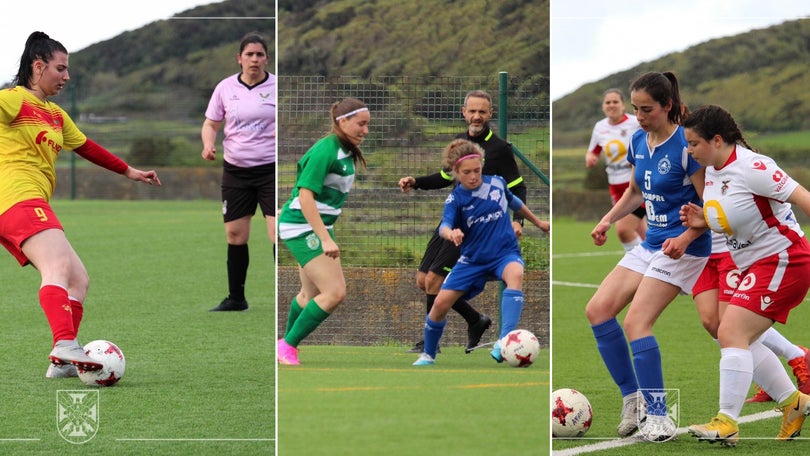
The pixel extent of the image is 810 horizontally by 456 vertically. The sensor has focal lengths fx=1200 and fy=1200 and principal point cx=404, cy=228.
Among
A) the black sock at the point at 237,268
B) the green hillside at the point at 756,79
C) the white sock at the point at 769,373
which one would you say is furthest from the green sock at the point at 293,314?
the green hillside at the point at 756,79

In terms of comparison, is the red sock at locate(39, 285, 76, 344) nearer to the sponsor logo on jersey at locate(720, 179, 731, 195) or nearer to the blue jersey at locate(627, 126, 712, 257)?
the blue jersey at locate(627, 126, 712, 257)

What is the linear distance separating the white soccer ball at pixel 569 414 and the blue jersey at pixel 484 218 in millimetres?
573

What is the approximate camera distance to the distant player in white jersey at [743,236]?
14.1 ft

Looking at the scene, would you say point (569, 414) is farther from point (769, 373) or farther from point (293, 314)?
point (293, 314)

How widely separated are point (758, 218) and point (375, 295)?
1435 mm

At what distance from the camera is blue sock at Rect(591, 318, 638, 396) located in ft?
15.4

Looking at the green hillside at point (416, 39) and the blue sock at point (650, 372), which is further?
the blue sock at point (650, 372)

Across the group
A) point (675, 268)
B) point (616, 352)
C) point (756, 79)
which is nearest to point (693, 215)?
point (675, 268)

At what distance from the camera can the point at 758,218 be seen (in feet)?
14.5

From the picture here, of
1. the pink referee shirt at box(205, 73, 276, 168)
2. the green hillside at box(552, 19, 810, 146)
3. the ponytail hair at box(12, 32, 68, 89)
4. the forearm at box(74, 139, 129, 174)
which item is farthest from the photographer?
the green hillside at box(552, 19, 810, 146)

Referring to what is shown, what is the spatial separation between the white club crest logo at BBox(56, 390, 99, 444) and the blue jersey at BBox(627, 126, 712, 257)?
2.27m

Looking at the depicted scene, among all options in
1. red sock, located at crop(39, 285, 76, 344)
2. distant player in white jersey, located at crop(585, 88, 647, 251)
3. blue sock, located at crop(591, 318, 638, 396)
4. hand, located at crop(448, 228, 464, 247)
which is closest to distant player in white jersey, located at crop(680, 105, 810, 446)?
blue sock, located at crop(591, 318, 638, 396)

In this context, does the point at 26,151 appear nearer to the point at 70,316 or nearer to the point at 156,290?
the point at 70,316

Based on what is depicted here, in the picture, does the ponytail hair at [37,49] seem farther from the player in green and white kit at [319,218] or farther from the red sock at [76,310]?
the player in green and white kit at [319,218]
